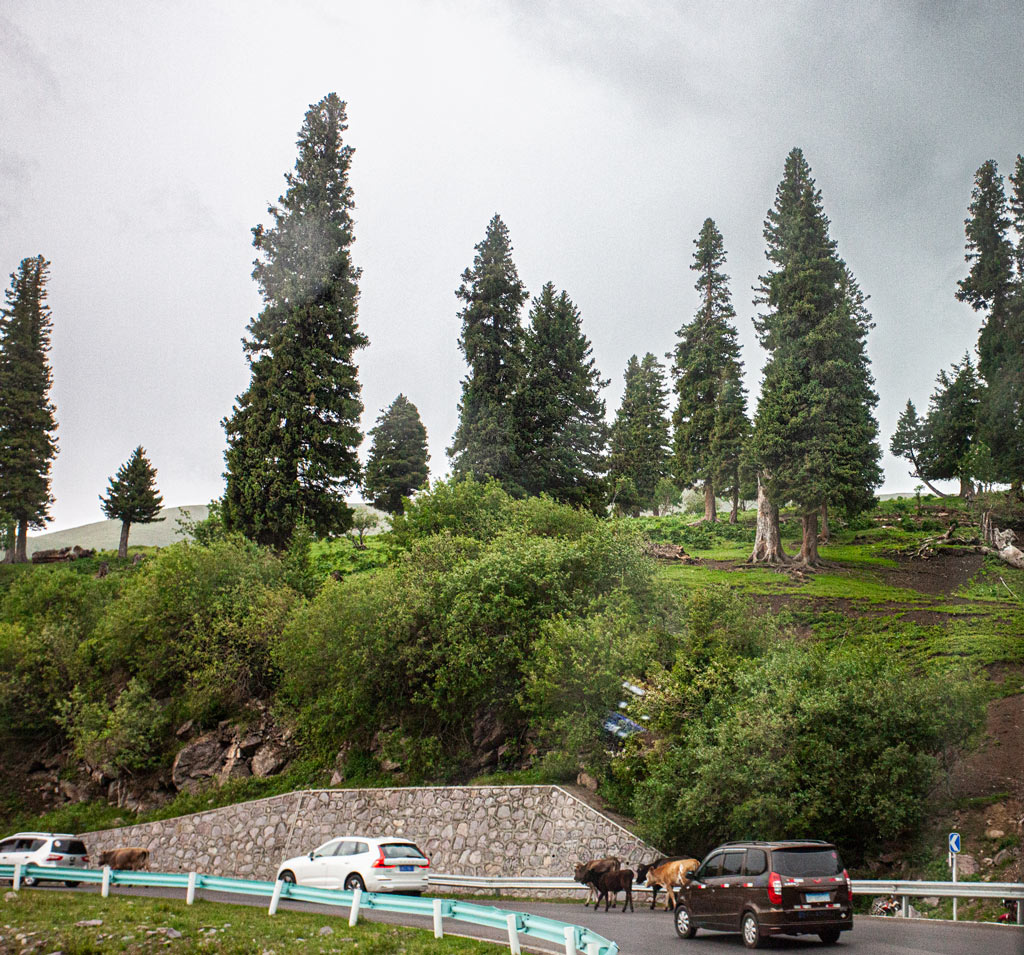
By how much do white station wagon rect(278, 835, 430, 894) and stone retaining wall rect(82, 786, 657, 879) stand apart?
3826 millimetres

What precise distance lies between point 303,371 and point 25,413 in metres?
31.7

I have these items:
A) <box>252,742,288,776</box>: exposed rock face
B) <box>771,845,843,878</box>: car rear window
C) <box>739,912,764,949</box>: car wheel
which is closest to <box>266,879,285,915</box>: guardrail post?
<box>739,912,764,949</box>: car wheel

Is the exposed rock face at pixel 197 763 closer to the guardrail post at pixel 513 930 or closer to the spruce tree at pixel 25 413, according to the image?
the guardrail post at pixel 513 930

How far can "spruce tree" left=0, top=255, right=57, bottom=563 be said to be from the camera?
Result: 60.0 metres

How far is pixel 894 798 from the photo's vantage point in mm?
16469

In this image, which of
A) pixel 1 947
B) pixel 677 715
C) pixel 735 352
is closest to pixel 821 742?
pixel 677 715

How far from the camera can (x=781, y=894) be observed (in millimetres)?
11914

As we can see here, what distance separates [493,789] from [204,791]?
1471cm

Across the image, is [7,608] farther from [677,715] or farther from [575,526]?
[677,715]

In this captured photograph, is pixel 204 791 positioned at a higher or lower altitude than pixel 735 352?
lower

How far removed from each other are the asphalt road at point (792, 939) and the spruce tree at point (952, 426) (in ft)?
116

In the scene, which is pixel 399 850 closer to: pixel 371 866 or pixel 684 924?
pixel 371 866

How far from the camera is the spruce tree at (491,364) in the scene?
43.4m

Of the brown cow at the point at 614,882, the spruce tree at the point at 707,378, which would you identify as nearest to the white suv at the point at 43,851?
the brown cow at the point at 614,882
